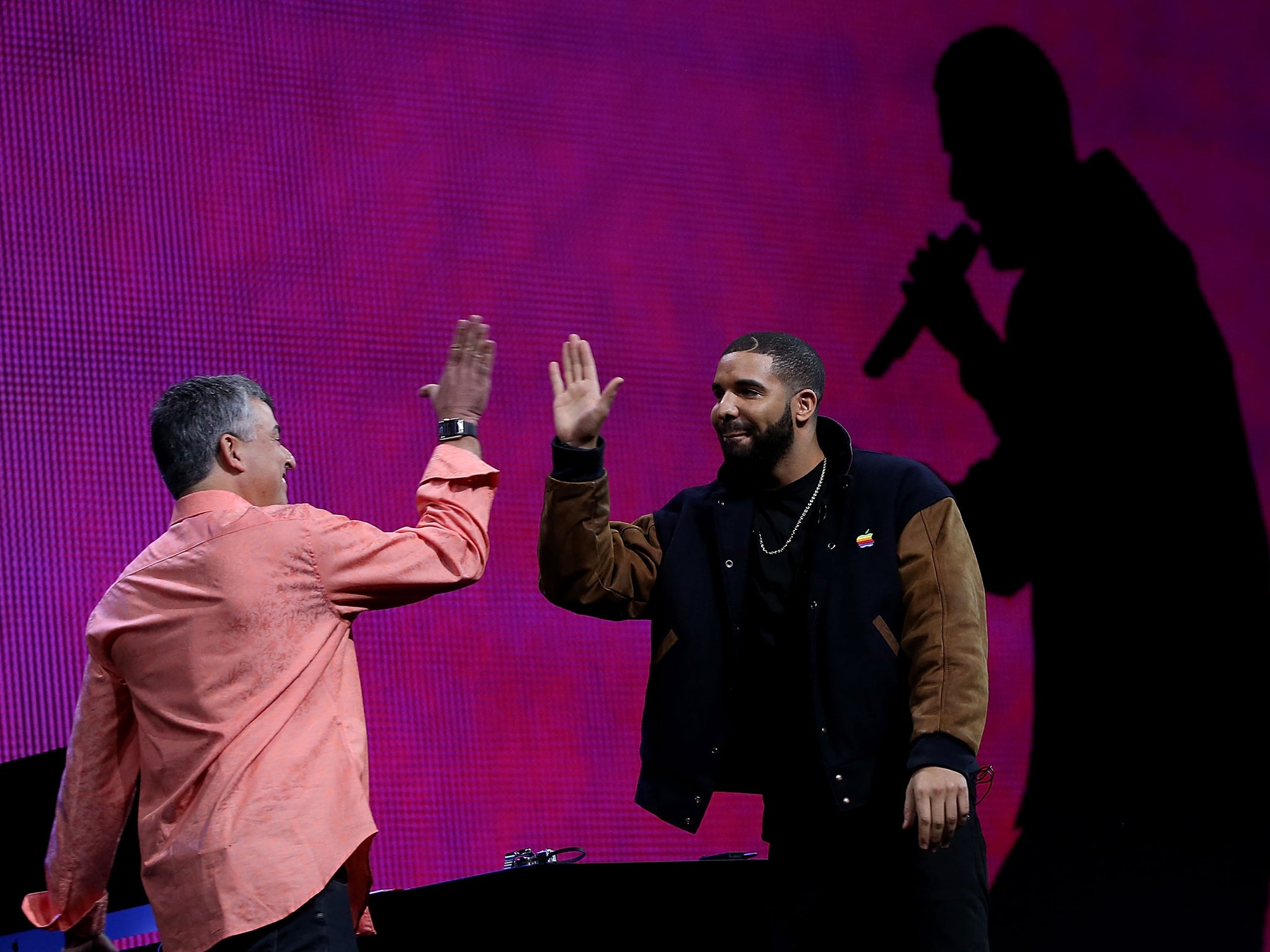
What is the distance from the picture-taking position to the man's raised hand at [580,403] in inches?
88.7

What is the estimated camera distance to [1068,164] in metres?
4.33

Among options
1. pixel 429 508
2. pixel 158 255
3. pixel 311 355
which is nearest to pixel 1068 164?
pixel 311 355

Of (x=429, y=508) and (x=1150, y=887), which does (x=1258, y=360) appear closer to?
(x=1150, y=887)

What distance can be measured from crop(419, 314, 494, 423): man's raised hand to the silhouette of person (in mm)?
2249

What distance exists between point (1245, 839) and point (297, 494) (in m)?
2.81

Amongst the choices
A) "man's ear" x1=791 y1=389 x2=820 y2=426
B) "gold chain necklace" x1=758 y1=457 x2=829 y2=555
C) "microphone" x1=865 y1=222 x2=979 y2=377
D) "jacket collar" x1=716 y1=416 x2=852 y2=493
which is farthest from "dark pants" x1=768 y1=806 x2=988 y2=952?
"microphone" x1=865 y1=222 x2=979 y2=377

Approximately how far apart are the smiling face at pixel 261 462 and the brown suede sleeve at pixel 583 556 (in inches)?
16.9

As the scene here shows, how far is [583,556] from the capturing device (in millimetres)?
2283

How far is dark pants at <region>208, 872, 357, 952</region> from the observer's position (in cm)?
173

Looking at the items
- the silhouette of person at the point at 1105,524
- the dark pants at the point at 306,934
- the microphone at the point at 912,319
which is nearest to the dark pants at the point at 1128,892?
the silhouette of person at the point at 1105,524

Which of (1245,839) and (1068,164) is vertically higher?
(1068,164)

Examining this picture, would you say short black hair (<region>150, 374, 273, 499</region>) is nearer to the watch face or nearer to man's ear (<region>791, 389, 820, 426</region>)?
the watch face

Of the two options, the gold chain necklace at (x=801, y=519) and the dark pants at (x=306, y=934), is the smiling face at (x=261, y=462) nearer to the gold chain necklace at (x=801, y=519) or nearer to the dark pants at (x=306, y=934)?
the dark pants at (x=306, y=934)

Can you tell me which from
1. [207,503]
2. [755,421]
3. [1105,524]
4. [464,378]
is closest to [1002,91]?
[1105,524]
